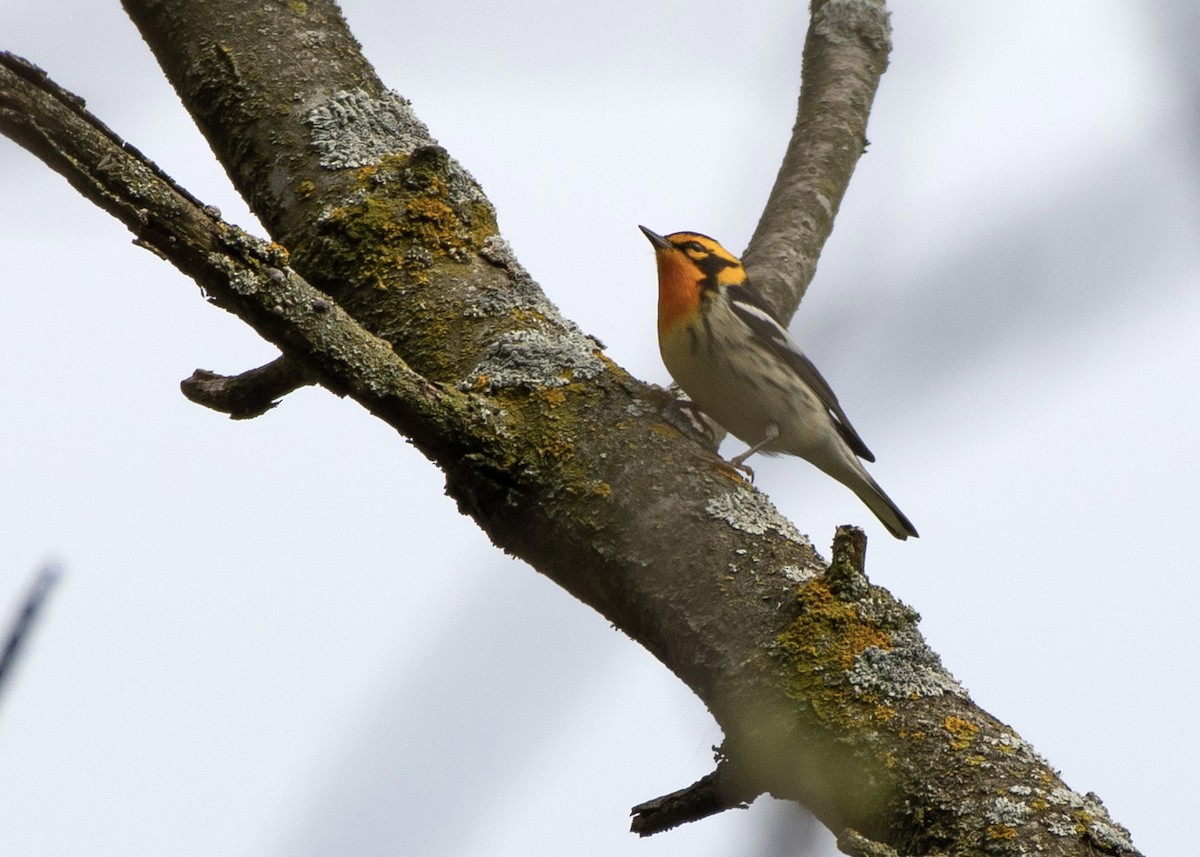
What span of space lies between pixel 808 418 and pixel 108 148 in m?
3.90

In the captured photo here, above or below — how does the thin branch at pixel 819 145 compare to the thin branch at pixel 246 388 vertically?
above

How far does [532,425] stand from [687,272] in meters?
3.49

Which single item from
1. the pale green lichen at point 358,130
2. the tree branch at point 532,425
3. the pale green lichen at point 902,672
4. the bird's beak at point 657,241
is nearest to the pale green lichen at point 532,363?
the tree branch at point 532,425

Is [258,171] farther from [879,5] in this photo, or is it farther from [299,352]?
[879,5]

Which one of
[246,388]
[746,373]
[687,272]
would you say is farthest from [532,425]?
[687,272]

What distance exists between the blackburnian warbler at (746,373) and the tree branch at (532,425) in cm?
173

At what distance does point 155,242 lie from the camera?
243 centimetres

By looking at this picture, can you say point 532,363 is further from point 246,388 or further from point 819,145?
point 819,145

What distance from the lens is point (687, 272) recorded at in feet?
20.6

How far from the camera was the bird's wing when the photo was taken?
5.03 meters

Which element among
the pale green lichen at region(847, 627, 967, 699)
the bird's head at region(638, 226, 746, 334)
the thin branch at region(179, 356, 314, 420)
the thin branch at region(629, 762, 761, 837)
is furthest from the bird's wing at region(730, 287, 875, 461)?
the thin branch at region(629, 762, 761, 837)

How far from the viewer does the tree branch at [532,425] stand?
2.31 meters

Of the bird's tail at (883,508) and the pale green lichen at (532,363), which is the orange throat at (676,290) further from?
the pale green lichen at (532,363)

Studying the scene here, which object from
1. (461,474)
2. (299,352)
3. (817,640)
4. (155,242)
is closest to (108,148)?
(155,242)
